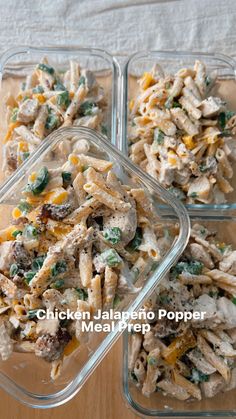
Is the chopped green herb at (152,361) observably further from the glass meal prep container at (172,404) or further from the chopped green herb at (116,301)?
the chopped green herb at (116,301)

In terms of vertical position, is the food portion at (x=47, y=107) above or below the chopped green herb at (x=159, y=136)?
above

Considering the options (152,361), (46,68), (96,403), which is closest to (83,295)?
(152,361)

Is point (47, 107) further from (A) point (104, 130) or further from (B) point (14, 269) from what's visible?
(B) point (14, 269)

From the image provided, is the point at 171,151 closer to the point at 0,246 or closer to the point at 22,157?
the point at 22,157

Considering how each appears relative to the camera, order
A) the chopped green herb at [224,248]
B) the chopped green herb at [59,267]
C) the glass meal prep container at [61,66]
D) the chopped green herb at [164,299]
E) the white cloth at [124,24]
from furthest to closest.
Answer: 1. the white cloth at [124,24]
2. the glass meal prep container at [61,66]
3. the chopped green herb at [224,248]
4. the chopped green herb at [164,299]
5. the chopped green herb at [59,267]

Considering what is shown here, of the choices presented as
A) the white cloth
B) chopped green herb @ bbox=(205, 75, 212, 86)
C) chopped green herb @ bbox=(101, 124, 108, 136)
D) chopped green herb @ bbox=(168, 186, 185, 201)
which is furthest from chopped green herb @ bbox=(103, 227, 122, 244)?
the white cloth

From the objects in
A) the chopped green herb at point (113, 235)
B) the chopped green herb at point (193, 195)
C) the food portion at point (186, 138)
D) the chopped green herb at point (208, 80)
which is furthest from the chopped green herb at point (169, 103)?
the chopped green herb at point (113, 235)

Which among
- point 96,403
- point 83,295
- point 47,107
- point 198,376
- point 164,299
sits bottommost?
point 96,403
